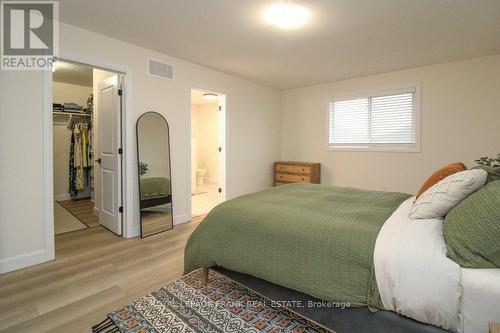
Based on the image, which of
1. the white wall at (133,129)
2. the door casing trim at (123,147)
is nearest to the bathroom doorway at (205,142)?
the white wall at (133,129)

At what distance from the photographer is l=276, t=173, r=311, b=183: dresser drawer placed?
5.06 metres

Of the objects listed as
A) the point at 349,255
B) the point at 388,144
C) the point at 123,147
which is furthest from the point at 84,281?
the point at 388,144

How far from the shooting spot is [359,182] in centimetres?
476

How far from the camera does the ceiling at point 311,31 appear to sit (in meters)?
2.35

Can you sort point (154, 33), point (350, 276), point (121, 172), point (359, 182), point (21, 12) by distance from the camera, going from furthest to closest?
point (359, 182) < point (121, 172) < point (154, 33) < point (21, 12) < point (350, 276)

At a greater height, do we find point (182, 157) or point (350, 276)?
point (182, 157)

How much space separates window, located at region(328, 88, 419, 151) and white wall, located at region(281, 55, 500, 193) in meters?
0.13

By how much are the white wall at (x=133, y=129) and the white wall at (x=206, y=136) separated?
2553mm

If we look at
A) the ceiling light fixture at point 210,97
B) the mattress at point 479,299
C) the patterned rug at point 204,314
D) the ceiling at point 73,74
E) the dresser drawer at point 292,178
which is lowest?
the patterned rug at point 204,314

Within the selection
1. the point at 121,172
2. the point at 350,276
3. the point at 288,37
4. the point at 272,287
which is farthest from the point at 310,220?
the point at 121,172

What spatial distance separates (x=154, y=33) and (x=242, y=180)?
9.44ft

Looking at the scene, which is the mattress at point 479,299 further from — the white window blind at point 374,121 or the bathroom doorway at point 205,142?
the bathroom doorway at point 205,142

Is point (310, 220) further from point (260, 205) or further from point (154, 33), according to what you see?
point (154, 33)

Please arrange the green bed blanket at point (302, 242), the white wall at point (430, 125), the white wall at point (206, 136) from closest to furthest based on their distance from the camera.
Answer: the green bed blanket at point (302, 242)
the white wall at point (430, 125)
the white wall at point (206, 136)
